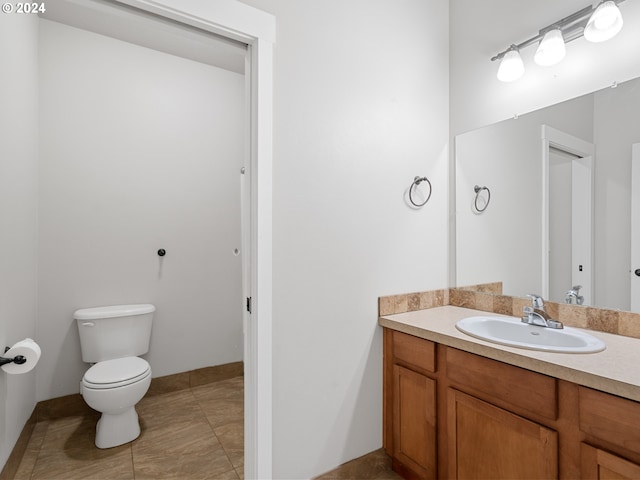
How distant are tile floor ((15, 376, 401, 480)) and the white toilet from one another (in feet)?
0.36

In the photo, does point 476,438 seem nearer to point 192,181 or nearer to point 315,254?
point 315,254

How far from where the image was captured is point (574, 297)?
60.6 inches

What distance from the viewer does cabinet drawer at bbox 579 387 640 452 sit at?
3.04 feet

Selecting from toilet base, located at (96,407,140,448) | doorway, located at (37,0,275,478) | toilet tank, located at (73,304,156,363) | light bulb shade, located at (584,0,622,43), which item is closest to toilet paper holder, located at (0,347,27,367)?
doorway, located at (37,0,275,478)

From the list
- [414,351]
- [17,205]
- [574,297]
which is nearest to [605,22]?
[574,297]

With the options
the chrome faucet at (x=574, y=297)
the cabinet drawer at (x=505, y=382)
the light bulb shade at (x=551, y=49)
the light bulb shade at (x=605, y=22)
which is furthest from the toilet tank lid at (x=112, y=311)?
the light bulb shade at (x=605, y=22)

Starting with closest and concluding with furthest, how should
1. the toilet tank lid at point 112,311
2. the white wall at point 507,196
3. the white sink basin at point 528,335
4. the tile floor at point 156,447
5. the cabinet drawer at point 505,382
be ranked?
the cabinet drawer at point 505,382 < the white sink basin at point 528,335 < the white wall at point 507,196 < the tile floor at point 156,447 < the toilet tank lid at point 112,311

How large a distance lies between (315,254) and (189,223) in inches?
65.6

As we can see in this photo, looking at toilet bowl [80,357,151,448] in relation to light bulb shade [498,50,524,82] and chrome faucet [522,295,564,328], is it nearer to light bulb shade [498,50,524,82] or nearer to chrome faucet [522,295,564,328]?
chrome faucet [522,295,564,328]

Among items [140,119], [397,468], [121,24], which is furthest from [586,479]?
[121,24]

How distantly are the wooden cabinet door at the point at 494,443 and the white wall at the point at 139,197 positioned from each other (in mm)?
2105

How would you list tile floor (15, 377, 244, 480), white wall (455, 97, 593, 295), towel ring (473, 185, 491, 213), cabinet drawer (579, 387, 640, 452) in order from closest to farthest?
cabinet drawer (579, 387, 640, 452), white wall (455, 97, 593, 295), tile floor (15, 377, 244, 480), towel ring (473, 185, 491, 213)

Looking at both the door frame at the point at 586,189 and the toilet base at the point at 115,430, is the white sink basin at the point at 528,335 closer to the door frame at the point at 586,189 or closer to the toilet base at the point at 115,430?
the door frame at the point at 586,189

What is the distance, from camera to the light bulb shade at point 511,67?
171 centimetres
